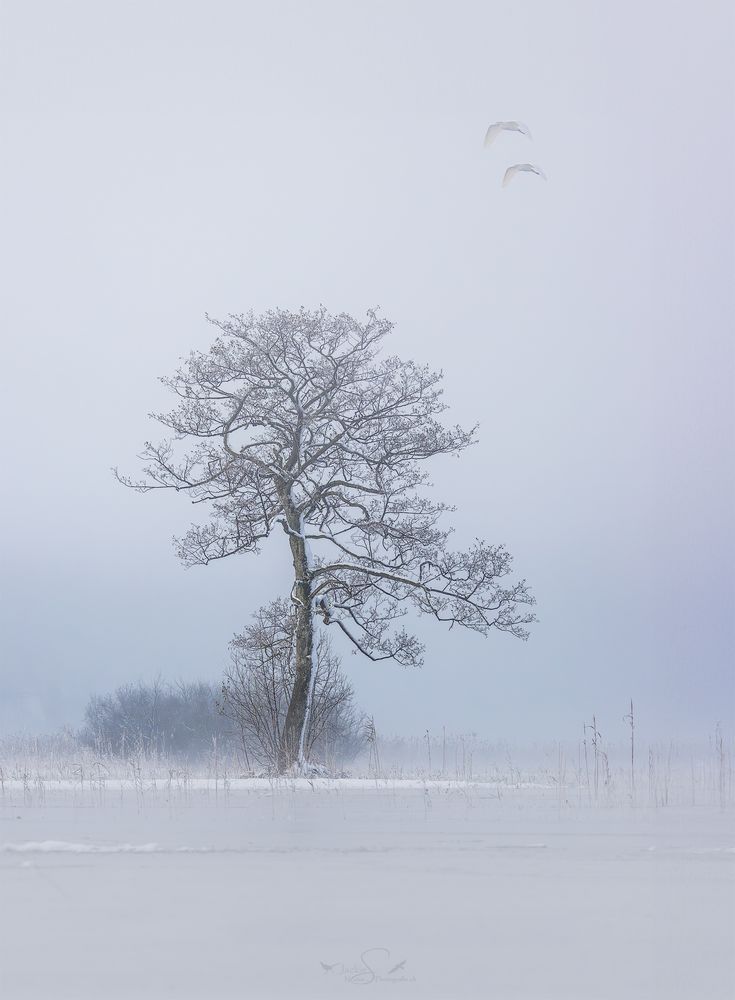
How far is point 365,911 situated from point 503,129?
8.65 meters

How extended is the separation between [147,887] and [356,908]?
2.78ft

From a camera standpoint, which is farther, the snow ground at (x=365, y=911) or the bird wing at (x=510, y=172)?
the bird wing at (x=510, y=172)

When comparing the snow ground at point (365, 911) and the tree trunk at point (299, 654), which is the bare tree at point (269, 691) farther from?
the snow ground at point (365, 911)

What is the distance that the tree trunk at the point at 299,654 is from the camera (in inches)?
600

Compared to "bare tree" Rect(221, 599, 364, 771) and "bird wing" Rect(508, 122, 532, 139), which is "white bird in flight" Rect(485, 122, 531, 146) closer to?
"bird wing" Rect(508, 122, 532, 139)

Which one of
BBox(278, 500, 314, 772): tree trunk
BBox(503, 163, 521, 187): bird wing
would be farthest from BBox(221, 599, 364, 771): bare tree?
BBox(503, 163, 521, 187): bird wing

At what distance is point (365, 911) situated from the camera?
141 inches

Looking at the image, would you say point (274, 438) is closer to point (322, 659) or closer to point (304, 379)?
point (304, 379)

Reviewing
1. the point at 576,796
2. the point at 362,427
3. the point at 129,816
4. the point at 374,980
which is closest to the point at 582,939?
the point at 374,980

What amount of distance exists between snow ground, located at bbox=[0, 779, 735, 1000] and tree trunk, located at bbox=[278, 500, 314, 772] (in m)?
8.74

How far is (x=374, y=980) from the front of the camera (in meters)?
2.84

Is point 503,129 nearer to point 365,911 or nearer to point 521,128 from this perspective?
point 521,128

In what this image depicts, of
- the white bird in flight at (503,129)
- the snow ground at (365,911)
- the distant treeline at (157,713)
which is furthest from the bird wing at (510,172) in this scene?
the distant treeline at (157,713)

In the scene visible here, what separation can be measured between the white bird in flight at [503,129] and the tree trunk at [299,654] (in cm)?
684
